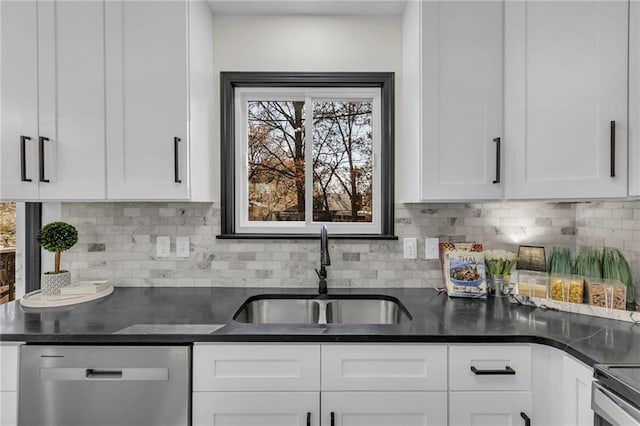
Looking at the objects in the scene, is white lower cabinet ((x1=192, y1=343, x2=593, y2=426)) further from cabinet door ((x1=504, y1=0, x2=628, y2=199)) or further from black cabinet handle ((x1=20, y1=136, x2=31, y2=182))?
black cabinet handle ((x1=20, y1=136, x2=31, y2=182))

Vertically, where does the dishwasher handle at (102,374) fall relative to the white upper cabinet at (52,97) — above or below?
below

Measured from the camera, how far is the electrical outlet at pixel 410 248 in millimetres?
2006

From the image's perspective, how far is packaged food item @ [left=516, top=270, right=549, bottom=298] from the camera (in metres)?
1.62

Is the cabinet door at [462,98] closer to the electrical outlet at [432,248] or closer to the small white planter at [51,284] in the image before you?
the electrical outlet at [432,248]

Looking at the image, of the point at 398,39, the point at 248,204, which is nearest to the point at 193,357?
the point at 248,204

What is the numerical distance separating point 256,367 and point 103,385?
539 millimetres

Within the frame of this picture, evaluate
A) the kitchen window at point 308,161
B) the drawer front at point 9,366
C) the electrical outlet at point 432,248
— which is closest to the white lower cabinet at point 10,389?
the drawer front at point 9,366

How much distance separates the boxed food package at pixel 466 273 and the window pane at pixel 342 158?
53 cm

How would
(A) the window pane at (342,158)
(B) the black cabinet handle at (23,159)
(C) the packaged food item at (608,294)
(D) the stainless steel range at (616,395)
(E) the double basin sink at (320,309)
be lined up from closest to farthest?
(D) the stainless steel range at (616,395)
(C) the packaged food item at (608,294)
(B) the black cabinet handle at (23,159)
(E) the double basin sink at (320,309)
(A) the window pane at (342,158)

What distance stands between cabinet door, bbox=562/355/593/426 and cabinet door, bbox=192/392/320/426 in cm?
85

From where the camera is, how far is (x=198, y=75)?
5.92 feet

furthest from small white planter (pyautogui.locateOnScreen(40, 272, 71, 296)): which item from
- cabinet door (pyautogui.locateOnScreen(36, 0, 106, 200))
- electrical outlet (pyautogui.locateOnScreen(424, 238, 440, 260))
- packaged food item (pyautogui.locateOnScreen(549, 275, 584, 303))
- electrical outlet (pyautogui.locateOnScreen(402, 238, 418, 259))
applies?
packaged food item (pyautogui.locateOnScreen(549, 275, 584, 303))

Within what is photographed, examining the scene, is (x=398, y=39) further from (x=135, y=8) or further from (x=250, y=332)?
(x=250, y=332)

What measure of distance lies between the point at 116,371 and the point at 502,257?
1.74 meters
